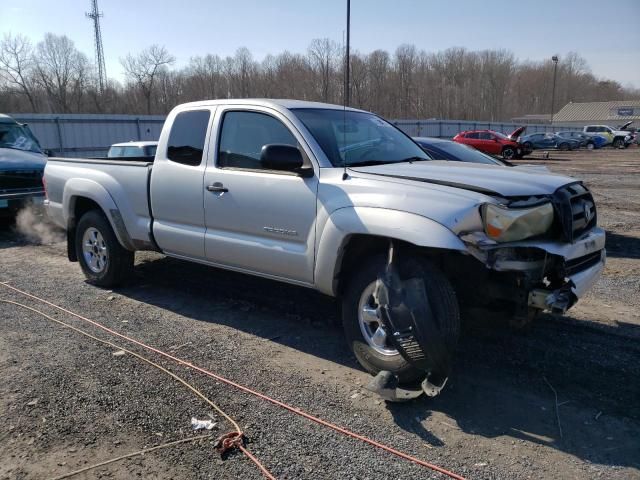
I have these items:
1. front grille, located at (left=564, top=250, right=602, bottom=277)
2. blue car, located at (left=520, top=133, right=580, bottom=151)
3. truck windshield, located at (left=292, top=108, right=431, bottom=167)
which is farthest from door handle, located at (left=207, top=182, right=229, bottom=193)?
blue car, located at (left=520, top=133, right=580, bottom=151)

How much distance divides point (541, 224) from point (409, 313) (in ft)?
3.70

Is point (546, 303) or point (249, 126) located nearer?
point (546, 303)

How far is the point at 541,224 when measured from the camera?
371cm

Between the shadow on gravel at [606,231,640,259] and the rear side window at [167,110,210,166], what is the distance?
6.01m

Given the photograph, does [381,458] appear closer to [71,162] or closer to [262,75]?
[71,162]

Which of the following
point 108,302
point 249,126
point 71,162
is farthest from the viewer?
point 71,162

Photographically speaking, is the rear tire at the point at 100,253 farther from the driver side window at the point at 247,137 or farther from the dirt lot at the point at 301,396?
the driver side window at the point at 247,137

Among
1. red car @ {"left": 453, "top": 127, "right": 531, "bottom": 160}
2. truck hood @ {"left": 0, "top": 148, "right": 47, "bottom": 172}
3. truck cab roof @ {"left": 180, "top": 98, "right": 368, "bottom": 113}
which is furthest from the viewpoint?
red car @ {"left": 453, "top": 127, "right": 531, "bottom": 160}

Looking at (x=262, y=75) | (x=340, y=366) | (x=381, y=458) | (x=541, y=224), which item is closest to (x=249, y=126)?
(x=340, y=366)

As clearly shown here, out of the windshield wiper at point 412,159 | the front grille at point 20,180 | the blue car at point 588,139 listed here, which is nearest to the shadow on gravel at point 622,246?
the windshield wiper at point 412,159

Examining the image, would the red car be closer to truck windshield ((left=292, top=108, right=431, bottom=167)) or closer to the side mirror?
truck windshield ((left=292, top=108, right=431, bottom=167))

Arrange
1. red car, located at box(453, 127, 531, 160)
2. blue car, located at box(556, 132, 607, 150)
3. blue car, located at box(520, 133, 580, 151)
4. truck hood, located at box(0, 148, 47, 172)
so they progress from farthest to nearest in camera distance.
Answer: blue car, located at box(556, 132, 607, 150) → blue car, located at box(520, 133, 580, 151) → red car, located at box(453, 127, 531, 160) → truck hood, located at box(0, 148, 47, 172)

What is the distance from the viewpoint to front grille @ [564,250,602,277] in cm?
380

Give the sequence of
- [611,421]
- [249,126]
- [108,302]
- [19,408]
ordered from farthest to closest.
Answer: [108,302] → [249,126] → [19,408] → [611,421]
